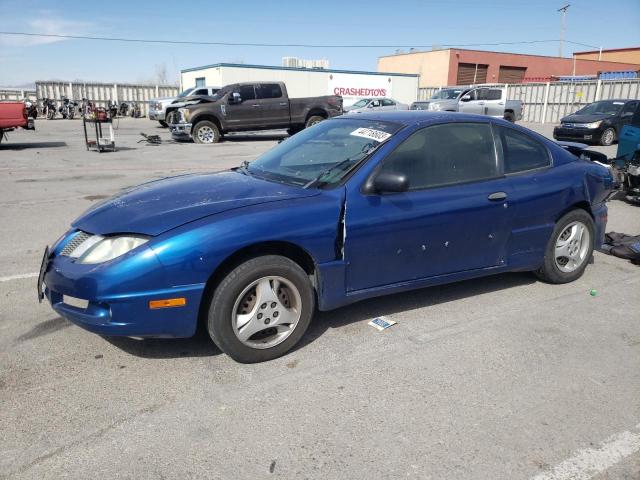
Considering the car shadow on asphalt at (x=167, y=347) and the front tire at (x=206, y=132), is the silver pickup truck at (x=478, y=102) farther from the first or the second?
the car shadow on asphalt at (x=167, y=347)

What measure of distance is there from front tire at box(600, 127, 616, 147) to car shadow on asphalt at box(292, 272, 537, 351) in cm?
1522

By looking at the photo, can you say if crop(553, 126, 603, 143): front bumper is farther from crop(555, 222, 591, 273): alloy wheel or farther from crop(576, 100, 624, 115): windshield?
crop(555, 222, 591, 273): alloy wheel

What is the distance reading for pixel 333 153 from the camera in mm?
3994

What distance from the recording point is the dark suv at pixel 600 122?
693 inches

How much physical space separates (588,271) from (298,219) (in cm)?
349

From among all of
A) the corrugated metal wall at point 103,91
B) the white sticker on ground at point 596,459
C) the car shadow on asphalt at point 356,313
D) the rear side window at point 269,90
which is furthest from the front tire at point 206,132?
the corrugated metal wall at point 103,91

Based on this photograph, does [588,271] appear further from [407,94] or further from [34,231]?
[407,94]

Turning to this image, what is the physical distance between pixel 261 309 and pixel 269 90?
A: 17.4 m

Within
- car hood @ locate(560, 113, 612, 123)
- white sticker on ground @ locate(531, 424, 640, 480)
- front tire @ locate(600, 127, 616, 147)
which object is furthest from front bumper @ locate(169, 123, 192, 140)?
white sticker on ground @ locate(531, 424, 640, 480)

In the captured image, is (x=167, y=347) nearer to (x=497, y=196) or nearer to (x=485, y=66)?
(x=497, y=196)

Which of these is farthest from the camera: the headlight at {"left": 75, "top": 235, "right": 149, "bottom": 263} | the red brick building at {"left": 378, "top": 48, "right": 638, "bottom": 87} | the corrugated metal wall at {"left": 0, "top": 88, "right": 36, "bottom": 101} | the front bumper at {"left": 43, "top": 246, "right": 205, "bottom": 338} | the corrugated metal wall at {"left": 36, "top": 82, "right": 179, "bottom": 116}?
the red brick building at {"left": 378, "top": 48, "right": 638, "bottom": 87}

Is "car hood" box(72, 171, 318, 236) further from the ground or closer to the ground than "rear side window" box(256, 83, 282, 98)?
closer to the ground

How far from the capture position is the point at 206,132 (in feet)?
61.3

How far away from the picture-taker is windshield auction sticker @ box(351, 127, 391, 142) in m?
3.85
